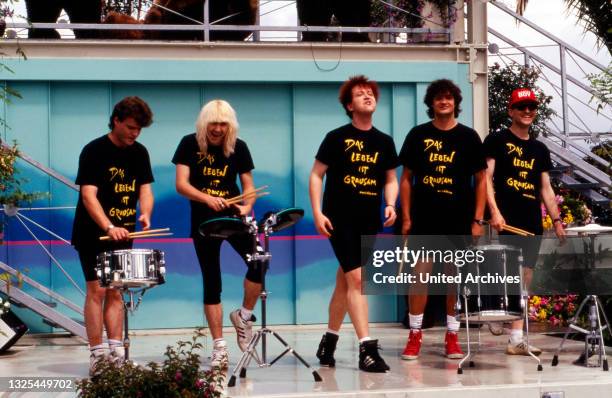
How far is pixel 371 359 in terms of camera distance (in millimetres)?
7699

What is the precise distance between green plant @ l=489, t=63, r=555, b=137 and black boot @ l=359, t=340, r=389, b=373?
8416 mm

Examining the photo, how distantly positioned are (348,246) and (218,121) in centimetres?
130

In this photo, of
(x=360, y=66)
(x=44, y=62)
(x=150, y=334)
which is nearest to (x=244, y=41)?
(x=360, y=66)

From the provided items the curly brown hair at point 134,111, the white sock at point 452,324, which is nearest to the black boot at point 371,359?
the white sock at point 452,324

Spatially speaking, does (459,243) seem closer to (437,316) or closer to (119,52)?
(437,316)

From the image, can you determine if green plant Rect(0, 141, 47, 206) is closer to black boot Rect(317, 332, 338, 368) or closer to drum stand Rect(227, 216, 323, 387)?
drum stand Rect(227, 216, 323, 387)

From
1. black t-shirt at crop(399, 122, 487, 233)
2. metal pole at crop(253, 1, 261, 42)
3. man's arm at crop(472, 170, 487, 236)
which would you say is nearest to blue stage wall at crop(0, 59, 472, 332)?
metal pole at crop(253, 1, 261, 42)

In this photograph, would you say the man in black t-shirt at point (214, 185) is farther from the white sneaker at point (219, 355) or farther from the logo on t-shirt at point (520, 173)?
the logo on t-shirt at point (520, 173)

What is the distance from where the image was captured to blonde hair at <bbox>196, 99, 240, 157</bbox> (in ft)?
25.7

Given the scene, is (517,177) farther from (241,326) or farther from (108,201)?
(108,201)

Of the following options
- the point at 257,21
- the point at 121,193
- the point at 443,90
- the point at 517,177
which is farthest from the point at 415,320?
the point at 257,21

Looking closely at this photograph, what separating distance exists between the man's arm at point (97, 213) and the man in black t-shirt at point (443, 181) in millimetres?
2245

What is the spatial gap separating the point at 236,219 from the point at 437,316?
14.9 ft

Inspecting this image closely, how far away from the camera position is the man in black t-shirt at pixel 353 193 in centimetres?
779
